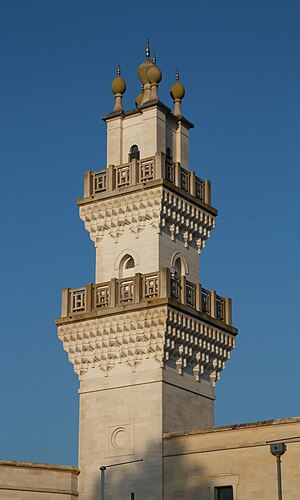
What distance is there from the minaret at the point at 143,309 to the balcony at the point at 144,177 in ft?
0.16

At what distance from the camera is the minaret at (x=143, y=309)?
41.8 metres

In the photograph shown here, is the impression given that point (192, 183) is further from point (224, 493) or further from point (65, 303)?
point (224, 493)

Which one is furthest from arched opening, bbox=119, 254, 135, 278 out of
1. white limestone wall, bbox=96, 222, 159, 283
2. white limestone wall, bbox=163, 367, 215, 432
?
white limestone wall, bbox=163, 367, 215, 432

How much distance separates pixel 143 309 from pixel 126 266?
3.51 metres

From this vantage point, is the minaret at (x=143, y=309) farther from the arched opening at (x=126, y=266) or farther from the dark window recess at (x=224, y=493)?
the dark window recess at (x=224, y=493)

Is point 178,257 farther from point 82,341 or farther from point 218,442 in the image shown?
point 218,442

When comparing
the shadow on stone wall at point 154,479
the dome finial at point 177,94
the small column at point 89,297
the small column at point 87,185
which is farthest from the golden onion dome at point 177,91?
the shadow on stone wall at point 154,479

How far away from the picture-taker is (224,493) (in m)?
39.1

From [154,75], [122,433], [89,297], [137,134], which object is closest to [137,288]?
[89,297]

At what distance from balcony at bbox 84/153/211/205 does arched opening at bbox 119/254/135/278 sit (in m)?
2.89

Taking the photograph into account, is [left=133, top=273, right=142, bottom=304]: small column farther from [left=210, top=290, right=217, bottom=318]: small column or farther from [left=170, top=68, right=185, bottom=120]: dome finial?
[left=170, top=68, right=185, bottom=120]: dome finial

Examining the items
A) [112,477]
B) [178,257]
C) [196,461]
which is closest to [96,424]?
[112,477]

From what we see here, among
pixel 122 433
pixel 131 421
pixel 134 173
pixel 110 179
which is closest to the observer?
pixel 131 421

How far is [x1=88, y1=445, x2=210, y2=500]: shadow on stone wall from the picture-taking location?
39719 mm
